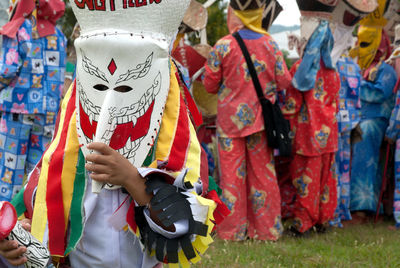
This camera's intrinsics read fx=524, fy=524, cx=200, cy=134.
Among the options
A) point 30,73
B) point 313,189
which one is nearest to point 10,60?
point 30,73

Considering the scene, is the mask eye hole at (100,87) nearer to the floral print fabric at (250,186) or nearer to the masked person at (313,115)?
the floral print fabric at (250,186)

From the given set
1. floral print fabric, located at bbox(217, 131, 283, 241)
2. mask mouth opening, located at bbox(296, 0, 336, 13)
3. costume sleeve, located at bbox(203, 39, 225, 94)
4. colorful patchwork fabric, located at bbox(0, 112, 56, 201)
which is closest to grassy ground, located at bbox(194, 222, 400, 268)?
floral print fabric, located at bbox(217, 131, 283, 241)

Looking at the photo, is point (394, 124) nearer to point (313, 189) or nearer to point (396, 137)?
point (396, 137)

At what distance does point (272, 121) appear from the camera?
4.25 metres

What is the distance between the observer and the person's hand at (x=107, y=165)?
1573mm

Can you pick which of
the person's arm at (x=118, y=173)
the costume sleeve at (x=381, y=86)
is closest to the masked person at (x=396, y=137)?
the costume sleeve at (x=381, y=86)

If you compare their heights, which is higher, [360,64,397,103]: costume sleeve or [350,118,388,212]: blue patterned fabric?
[360,64,397,103]: costume sleeve

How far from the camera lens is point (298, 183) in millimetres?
4668

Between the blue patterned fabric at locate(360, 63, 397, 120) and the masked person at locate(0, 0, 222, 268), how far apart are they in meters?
3.90

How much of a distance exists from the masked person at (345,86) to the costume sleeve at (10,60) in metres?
2.70

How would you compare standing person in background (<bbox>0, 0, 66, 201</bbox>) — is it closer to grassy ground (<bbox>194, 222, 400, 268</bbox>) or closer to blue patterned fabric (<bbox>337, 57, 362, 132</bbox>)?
grassy ground (<bbox>194, 222, 400, 268</bbox>)

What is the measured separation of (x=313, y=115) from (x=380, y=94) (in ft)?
4.01

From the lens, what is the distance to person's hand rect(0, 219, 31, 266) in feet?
4.95

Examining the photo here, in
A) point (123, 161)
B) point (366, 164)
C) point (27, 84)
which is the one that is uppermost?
point (123, 161)
